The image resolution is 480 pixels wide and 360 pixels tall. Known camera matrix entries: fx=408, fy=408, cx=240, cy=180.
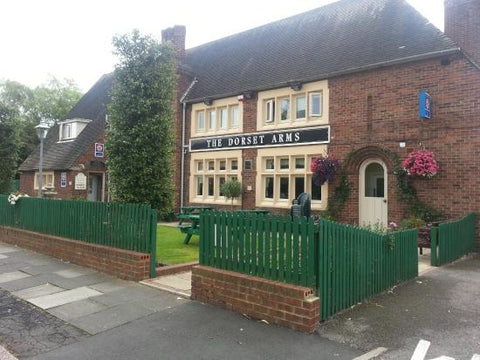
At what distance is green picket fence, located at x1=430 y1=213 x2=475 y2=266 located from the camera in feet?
30.4

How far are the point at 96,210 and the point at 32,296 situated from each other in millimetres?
2551

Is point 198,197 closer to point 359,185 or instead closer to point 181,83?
point 181,83

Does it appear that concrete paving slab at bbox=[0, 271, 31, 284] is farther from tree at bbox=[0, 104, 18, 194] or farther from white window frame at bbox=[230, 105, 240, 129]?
tree at bbox=[0, 104, 18, 194]

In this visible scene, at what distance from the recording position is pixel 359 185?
1402 centimetres

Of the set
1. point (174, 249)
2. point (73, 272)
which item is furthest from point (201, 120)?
point (73, 272)

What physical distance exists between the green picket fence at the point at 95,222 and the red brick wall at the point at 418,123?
8405mm

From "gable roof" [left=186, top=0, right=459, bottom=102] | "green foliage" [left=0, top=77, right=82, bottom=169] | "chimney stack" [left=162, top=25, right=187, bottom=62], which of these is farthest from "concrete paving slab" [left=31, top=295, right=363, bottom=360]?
"green foliage" [left=0, top=77, right=82, bottom=169]

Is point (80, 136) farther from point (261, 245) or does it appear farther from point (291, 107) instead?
point (261, 245)

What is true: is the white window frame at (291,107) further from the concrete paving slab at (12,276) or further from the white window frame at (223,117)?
the concrete paving slab at (12,276)

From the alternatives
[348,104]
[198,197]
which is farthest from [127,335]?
[198,197]

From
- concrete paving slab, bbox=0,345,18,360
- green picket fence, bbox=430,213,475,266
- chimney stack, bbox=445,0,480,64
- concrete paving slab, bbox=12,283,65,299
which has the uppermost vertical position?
chimney stack, bbox=445,0,480,64

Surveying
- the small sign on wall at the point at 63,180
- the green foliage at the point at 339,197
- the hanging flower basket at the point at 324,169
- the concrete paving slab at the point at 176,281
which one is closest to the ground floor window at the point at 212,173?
the hanging flower basket at the point at 324,169

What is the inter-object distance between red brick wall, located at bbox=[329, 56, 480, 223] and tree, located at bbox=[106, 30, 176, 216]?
292 inches

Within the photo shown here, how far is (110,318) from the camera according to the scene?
5.71 meters
